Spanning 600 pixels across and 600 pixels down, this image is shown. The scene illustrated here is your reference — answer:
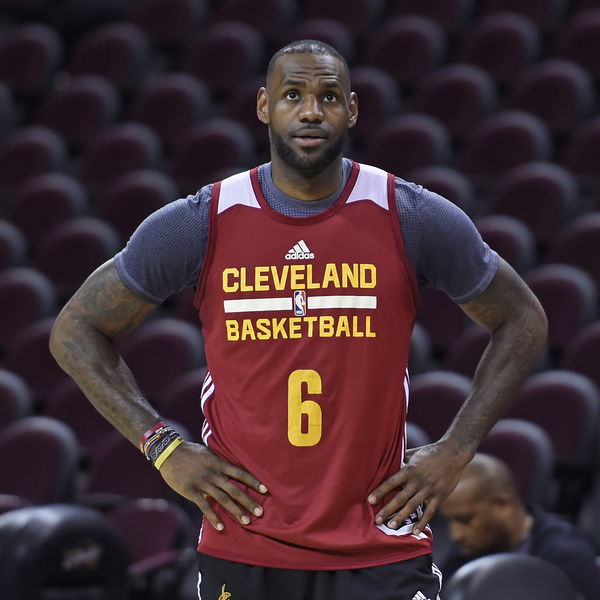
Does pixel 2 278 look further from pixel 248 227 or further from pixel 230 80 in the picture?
pixel 248 227

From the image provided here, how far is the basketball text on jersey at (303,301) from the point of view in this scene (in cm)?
229

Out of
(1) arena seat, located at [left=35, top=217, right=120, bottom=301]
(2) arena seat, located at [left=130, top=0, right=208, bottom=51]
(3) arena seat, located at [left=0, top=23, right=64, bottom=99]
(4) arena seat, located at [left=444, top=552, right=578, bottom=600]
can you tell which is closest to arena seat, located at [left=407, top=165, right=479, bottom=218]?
(1) arena seat, located at [left=35, top=217, right=120, bottom=301]

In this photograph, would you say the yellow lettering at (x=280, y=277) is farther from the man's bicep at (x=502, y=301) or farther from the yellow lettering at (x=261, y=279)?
the man's bicep at (x=502, y=301)

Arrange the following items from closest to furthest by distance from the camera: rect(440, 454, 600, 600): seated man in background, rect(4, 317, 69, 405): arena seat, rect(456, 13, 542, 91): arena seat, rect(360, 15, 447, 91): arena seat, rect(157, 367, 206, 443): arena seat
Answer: rect(440, 454, 600, 600): seated man in background → rect(157, 367, 206, 443): arena seat → rect(4, 317, 69, 405): arena seat → rect(456, 13, 542, 91): arena seat → rect(360, 15, 447, 91): arena seat

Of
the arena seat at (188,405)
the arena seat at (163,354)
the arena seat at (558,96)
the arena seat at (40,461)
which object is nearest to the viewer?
the arena seat at (40,461)

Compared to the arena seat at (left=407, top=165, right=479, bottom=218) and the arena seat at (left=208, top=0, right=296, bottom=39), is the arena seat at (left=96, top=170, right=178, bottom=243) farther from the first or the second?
the arena seat at (left=208, top=0, right=296, bottom=39)

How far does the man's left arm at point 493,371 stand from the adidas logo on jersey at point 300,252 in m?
0.32

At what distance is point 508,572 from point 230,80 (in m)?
6.05

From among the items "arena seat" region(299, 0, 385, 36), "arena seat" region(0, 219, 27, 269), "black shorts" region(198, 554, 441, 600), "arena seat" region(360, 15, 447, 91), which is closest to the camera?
"black shorts" region(198, 554, 441, 600)

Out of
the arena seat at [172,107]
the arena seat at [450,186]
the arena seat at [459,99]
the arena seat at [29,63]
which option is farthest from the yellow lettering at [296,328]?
the arena seat at [29,63]

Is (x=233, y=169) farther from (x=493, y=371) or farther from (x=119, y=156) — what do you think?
(x=493, y=371)

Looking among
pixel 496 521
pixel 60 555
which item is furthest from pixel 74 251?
pixel 496 521

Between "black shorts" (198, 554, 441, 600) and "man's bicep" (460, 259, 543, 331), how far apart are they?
1.53ft

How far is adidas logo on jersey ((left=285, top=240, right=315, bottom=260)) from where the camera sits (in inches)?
91.2
